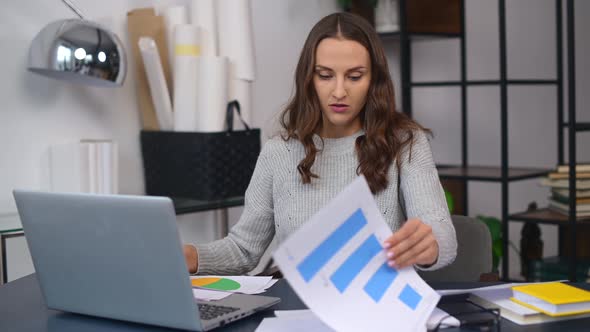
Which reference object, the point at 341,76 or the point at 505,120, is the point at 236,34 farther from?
the point at 505,120

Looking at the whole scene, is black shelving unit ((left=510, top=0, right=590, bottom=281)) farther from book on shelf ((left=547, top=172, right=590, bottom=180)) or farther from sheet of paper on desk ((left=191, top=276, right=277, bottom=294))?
sheet of paper on desk ((left=191, top=276, right=277, bottom=294))

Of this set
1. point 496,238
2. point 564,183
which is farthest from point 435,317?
point 496,238

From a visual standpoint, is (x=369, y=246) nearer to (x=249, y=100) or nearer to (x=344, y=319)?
(x=344, y=319)

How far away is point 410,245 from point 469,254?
2.41ft

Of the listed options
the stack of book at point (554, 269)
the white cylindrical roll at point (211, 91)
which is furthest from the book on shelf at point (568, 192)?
the white cylindrical roll at point (211, 91)

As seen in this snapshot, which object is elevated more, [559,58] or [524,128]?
[559,58]

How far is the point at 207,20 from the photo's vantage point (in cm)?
272

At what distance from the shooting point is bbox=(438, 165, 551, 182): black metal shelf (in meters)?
3.29

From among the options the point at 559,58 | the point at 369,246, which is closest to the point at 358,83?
the point at 369,246

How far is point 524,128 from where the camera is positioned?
4.23 meters

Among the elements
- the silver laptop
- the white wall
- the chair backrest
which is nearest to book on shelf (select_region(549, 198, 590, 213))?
the white wall

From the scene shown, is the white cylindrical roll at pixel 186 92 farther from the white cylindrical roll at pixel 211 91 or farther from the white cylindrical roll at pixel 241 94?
the white cylindrical roll at pixel 241 94

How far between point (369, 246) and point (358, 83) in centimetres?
60

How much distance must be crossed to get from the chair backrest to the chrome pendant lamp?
111 cm
